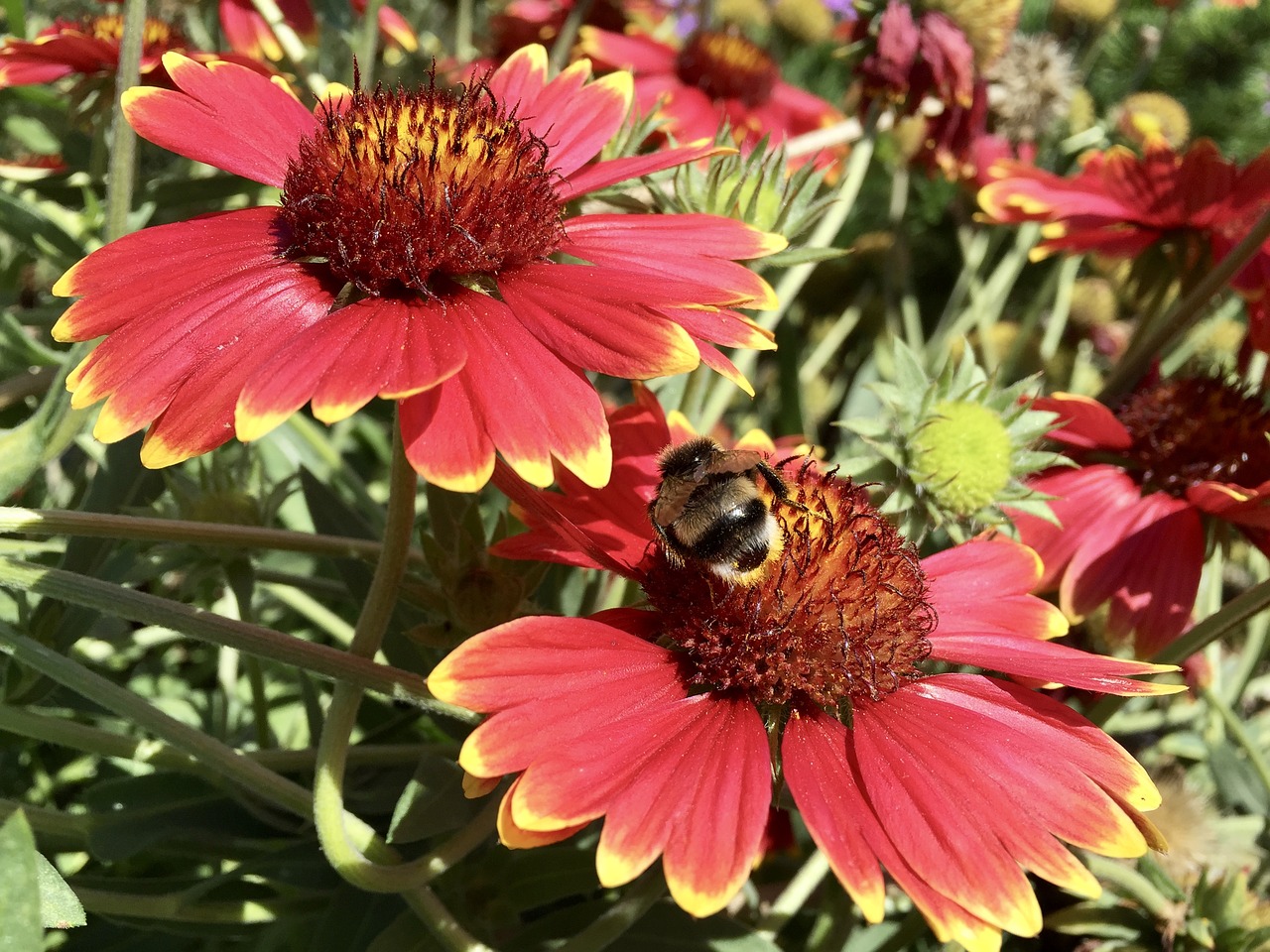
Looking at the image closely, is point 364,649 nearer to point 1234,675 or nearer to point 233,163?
point 233,163

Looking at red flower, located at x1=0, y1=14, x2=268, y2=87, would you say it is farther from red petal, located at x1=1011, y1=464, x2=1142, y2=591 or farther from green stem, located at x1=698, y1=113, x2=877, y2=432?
red petal, located at x1=1011, y1=464, x2=1142, y2=591

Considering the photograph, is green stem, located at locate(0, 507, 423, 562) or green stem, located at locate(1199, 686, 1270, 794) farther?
green stem, located at locate(1199, 686, 1270, 794)

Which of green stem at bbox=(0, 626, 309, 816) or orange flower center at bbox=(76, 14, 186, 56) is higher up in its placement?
orange flower center at bbox=(76, 14, 186, 56)

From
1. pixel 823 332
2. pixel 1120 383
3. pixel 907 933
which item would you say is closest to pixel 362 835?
pixel 907 933

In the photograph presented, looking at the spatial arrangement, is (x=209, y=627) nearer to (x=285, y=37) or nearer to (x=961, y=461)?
(x=961, y=461)

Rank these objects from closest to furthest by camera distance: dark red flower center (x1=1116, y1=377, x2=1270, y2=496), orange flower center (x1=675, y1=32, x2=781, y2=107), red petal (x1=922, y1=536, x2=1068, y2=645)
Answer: red petal (x1=922, y1=536, x2=1068, y2=645) → dark red flower center (x1=1116, y1=377, x2=1270, y2=496) → orange flower center (x1=675, y1=32, x2=781, y2=107)

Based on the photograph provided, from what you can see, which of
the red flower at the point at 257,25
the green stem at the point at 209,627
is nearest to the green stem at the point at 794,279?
the green stem at the point at 209,627

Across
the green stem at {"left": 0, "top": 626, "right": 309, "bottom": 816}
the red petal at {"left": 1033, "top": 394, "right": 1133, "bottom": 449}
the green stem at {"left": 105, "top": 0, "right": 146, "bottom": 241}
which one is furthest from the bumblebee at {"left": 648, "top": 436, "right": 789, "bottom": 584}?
the green stem at {"left": 105, "top": 0, "right": 146, "bottom": 241}

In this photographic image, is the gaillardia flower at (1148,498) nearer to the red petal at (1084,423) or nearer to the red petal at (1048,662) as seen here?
the red petal at (1084,423)
